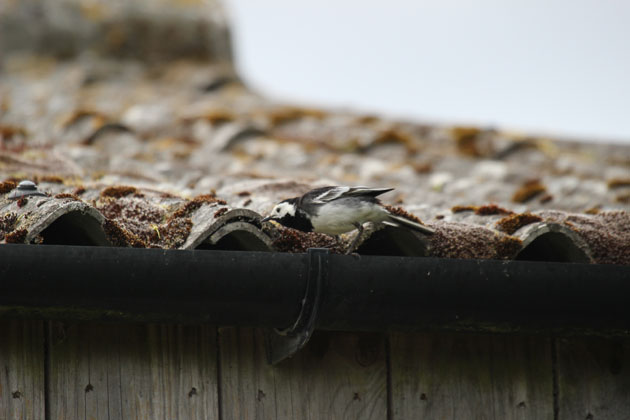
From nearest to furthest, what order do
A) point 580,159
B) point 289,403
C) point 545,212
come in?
point 289,403 → point 545,212 → point 580,159

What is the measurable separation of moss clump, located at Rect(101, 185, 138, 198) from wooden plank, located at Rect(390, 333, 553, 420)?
1.54 meters

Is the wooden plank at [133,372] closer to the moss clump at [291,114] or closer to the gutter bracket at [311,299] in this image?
the gutter bracket at [311,299]

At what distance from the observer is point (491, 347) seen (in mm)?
4164

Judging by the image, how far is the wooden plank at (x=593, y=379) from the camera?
420cm

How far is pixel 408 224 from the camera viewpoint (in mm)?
3945

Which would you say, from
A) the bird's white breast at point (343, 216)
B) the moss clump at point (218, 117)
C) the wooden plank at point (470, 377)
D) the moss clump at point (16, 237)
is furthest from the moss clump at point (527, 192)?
the moss clump at point (16, 237)

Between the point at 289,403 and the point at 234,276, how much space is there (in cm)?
77

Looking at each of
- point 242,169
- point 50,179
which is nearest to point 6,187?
point 50,179

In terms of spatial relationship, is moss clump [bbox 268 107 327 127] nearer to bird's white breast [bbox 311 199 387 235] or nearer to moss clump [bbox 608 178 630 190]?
moss clump [bbox 608 178 630 190]

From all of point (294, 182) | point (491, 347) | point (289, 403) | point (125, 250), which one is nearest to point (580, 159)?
point (294, 182)

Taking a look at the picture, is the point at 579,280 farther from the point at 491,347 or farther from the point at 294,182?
the point at 294,182

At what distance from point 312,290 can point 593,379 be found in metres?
1.58

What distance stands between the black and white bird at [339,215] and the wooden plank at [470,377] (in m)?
0.53

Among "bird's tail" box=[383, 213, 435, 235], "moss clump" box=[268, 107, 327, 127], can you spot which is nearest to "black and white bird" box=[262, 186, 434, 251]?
"bird's tail" box=[383, 213, 435, 235]
